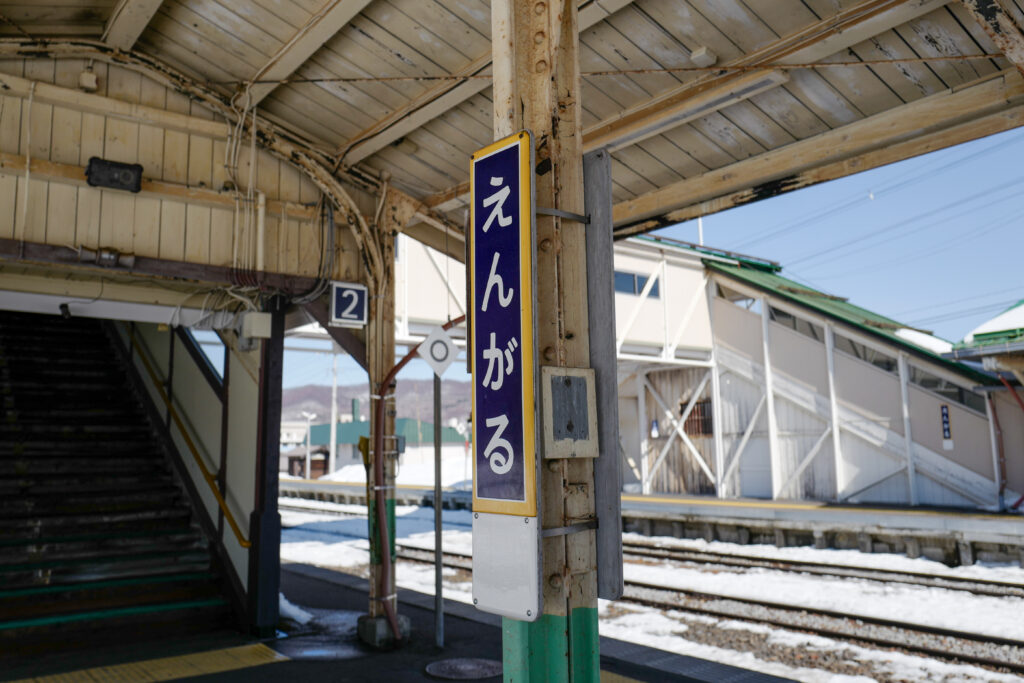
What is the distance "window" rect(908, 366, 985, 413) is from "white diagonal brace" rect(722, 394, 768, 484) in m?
3.91

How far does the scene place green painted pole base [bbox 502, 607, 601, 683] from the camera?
2781mm

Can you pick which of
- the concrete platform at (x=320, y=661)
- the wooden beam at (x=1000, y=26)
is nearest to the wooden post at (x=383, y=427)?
the concrete platform at (x=320, y=661)

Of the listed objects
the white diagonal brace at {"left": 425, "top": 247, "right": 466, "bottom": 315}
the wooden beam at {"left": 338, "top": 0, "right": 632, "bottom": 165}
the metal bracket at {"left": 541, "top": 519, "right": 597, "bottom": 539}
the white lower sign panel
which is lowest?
the white lower sign panel

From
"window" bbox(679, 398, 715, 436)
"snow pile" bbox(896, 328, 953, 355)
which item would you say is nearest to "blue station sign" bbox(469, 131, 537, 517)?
"snow pile" bbox(896, 328, 953, 355)

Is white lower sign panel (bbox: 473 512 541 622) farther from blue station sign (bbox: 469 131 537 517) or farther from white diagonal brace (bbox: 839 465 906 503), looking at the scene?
white diagonal brace (bbox: 839 465 906 503)

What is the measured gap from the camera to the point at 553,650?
2803mm

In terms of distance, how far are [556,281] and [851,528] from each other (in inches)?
512

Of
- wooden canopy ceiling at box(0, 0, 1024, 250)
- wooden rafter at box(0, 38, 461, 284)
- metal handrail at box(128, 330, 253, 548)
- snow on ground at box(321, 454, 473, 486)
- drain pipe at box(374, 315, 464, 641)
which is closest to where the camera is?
wooden canopy ceiling at box(0, 0, 1024, 250)

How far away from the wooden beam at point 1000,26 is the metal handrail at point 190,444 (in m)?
6.98

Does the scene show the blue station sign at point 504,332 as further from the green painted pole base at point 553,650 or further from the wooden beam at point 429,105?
the wooden beam at point 429,105

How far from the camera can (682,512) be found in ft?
53.7

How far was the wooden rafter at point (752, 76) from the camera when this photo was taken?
430 centimetres

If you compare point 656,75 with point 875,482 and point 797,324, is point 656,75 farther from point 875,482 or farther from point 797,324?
point 797,324

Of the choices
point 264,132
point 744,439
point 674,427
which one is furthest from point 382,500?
point 674,427
